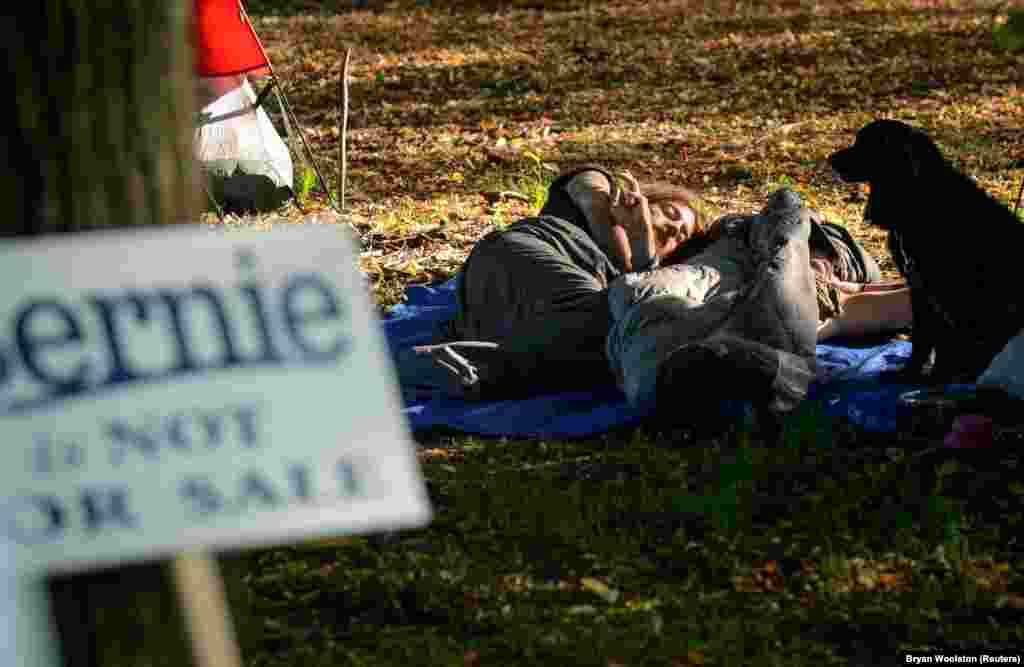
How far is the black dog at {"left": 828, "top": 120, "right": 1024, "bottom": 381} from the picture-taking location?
4.36 m

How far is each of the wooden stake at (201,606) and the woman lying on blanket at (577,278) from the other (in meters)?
2.82

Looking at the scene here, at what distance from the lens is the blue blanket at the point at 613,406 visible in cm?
455

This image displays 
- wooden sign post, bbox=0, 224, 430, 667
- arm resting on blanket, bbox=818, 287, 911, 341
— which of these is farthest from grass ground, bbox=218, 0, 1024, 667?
arm resting on blanket, bbox=818, 287, 911, 341

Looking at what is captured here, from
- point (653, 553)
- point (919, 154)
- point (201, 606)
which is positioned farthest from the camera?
point (919, 154)

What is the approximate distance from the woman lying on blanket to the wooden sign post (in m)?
2.86

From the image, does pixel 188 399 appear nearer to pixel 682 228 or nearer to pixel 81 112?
pixel 81 112

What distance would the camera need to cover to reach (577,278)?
5.15 metres

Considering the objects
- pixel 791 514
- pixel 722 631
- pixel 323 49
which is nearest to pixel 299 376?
pixel 722 631

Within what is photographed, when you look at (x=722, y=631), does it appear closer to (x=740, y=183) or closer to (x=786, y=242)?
(x=786, y=242)

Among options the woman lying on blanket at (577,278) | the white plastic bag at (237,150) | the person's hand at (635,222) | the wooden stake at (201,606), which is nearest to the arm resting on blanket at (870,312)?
the woman lying on blanket at (577,278)

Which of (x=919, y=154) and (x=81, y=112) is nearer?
(x=81, y=112)

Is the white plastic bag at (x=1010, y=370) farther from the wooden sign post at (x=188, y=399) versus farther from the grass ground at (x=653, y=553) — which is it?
the wooden sign post at (x=188, y=399)

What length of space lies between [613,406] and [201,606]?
2.93 m

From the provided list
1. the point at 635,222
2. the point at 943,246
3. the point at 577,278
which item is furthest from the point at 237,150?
the point at 943,246
